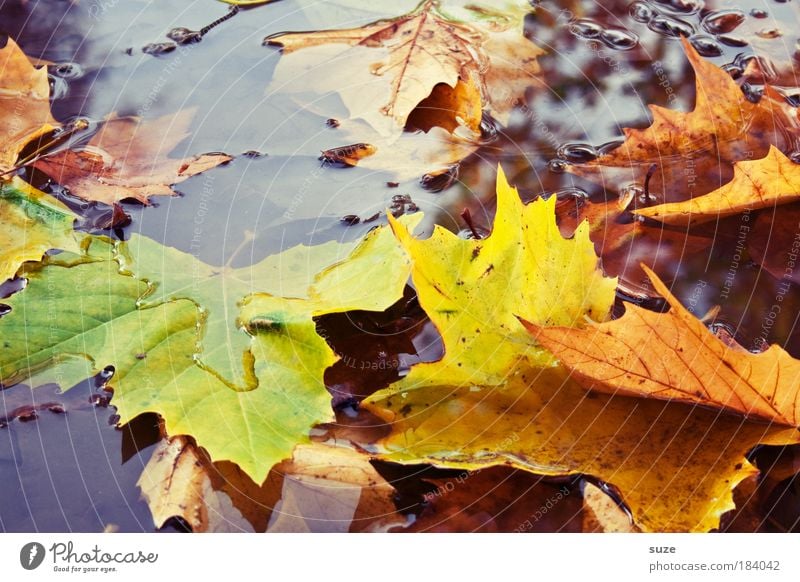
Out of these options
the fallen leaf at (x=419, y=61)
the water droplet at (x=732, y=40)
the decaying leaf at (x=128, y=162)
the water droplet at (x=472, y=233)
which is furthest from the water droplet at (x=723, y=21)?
the decaying leaf at (x=128, y=162)

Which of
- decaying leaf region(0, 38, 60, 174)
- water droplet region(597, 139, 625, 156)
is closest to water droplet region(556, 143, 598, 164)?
water droplet region(597, 139, 625, 156)

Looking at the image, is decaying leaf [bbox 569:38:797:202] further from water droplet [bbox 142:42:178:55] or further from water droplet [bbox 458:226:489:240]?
water droplet [bbox 142:42:178:55]

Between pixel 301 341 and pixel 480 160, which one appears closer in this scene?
pixel 301 341

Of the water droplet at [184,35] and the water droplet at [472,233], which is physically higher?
the water droplet at [184,35]

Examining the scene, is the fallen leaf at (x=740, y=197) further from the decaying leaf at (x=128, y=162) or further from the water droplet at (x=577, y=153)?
the decaying leaf at (x=128, y=162)

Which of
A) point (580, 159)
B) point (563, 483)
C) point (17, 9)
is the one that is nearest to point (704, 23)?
point (580, 159)

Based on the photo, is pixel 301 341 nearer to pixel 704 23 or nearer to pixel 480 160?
pixel 480 160
